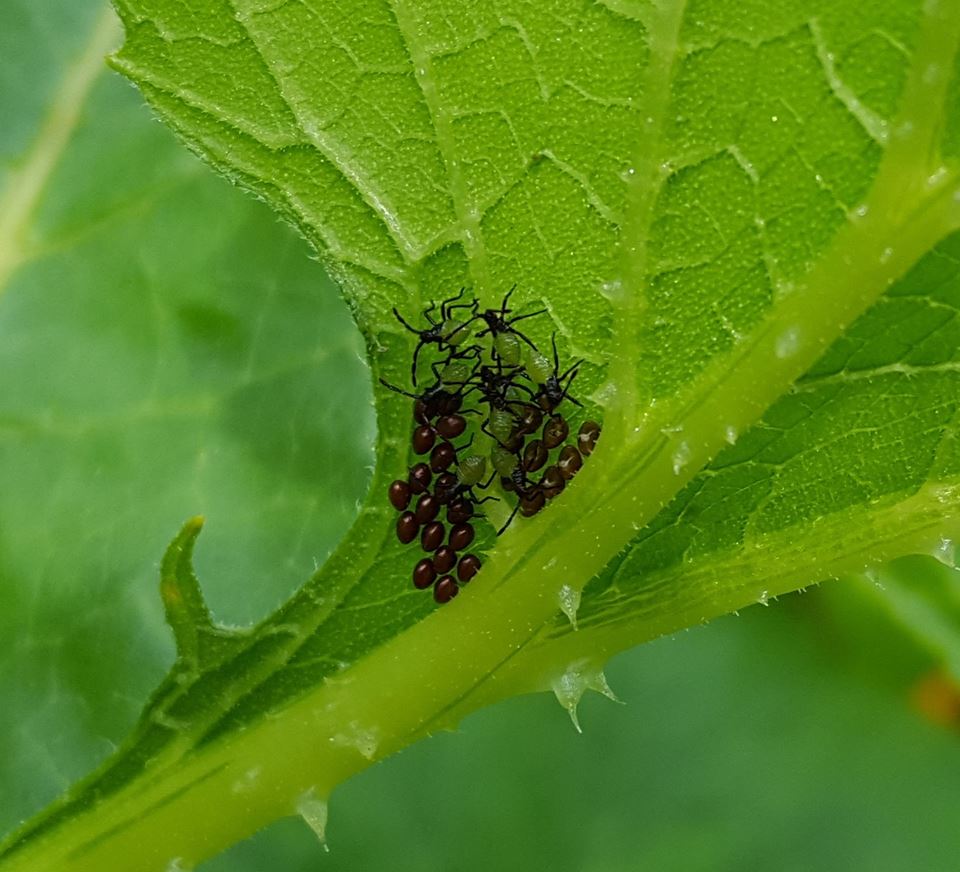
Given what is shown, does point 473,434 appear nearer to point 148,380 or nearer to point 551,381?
point 551,381

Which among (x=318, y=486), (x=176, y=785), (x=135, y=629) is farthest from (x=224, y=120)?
(x=135, y=629)

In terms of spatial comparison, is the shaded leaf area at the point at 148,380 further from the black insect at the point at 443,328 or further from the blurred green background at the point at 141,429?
the black insect at the point at 443,328

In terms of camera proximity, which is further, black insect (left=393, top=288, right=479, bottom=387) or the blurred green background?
the blurred green background

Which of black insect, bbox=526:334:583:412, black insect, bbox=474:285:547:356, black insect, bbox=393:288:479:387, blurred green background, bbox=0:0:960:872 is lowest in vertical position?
black insect, bbox=526:334:583:412

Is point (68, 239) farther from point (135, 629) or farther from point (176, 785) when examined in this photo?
point (176, 785)

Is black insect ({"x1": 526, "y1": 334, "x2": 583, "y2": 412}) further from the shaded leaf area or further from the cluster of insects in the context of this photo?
the shaded leaf area

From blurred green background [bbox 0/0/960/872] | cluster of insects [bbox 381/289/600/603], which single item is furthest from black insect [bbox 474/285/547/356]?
blurred green background [bbox 0/0/960/872]

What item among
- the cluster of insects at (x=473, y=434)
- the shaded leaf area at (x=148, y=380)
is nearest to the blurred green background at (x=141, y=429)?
the shaded leaf area at (x=148, y=380)
